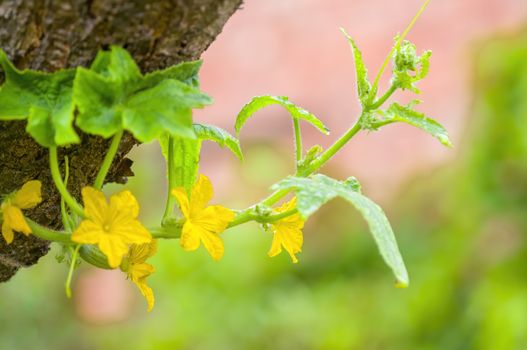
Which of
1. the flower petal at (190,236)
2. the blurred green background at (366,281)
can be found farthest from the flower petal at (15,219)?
the blurred green background at (366,281)

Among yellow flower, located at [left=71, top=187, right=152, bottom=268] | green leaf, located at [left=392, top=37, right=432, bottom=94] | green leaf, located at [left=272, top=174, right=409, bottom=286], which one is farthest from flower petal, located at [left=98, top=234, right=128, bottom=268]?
green leaf, located at [left=392, top=37, right=432, bottom=94]

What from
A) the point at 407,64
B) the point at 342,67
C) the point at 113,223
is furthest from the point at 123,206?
the point at 342,67

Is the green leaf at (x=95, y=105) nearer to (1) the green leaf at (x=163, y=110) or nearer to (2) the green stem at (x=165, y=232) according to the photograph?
(1) the green leaf at (x=163, y=110)

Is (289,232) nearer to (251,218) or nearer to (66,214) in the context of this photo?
(251,218)

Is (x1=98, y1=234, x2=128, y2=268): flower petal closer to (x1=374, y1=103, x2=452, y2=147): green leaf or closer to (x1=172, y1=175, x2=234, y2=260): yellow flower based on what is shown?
(x1=172, y1=175, x2=234, y2=260): yellow flower

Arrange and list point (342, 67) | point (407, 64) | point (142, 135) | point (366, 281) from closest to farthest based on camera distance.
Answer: point (142, 135)
point (407, 64)
point (366, 281)
point (342, 67)

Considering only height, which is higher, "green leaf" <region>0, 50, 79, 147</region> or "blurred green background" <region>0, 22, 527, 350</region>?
"green leaf" <region>0, 50, 79, 147</region>
